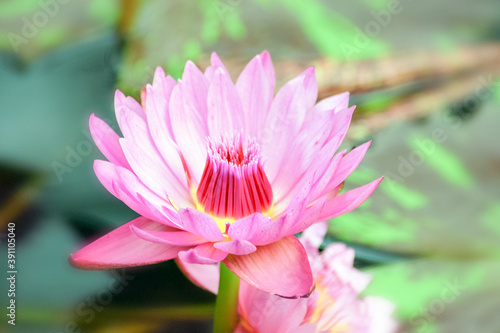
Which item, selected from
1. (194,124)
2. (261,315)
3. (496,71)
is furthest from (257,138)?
(496,71)

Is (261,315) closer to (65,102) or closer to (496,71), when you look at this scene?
(65,102)

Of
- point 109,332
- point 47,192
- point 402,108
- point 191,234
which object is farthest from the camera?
point 402,108

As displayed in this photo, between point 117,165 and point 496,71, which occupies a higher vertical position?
point 117,165

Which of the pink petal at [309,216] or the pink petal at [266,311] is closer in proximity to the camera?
the pink petal at [309,216]

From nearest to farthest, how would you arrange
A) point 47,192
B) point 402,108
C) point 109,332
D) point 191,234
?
point 191,234 → point 109,332 → point 47,192 → point 402,108

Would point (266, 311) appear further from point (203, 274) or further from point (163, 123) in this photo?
point (163, 123)

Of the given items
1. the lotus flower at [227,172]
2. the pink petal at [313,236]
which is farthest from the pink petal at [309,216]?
the pink petal at [313,236]

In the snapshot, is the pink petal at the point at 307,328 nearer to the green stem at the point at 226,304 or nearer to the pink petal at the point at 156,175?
the green stem at the point at 226,304
